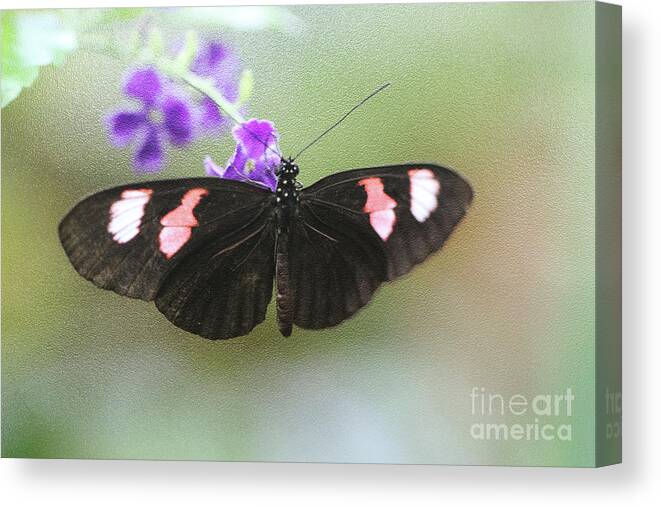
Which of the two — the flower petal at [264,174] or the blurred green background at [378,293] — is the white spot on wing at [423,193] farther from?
the flower petal at [264,174]

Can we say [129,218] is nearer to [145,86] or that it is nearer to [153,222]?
[153,222]

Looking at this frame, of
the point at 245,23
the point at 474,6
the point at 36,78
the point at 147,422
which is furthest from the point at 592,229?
the point at 36,78

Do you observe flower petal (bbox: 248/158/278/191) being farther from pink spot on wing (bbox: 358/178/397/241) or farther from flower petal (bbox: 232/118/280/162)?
pink spot on wing (bbox: 358/178/397/241)

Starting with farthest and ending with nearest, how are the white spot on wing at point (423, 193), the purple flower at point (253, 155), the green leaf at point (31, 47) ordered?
the green leaf at point (31, 47)
the purple flower at point (253, 155)
the white spot on wing at point (423, 193)

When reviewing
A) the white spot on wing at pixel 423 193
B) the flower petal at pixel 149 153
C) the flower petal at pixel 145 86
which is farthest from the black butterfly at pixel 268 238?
the flower petal at pixel 145 86

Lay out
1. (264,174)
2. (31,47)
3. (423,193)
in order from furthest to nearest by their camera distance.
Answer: (31,47)
(264,174)
(423,193)

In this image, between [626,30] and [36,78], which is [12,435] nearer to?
[36,78]

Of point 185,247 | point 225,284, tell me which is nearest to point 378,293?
point 225,284

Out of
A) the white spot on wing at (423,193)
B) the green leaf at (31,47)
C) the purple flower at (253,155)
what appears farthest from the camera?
the green leaf at (31,47)
